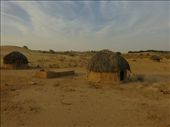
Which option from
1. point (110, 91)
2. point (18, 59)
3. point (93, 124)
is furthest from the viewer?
point (18, 59)

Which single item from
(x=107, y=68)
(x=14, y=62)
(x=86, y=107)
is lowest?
(x=86, y=107)

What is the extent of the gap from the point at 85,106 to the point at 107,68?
347 inches

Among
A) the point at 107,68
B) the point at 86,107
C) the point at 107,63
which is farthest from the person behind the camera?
the point at 107,63

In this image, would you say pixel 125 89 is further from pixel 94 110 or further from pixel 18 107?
pixel 18 107

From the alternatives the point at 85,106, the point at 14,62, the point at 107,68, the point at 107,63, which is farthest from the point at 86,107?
the point at 14,62

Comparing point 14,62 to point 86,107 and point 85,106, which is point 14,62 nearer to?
point 85,106

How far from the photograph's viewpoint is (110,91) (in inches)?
742

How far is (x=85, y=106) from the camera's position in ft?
46.9

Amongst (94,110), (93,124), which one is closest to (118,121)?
(93,124)

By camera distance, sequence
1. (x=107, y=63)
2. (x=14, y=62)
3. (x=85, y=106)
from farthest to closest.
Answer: (x=14, y=62) → (x=107, y=63) → (x=85, y=106)

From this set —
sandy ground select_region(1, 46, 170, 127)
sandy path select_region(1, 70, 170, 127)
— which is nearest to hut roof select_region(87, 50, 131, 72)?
sandy ground select_region(1, 46, 170, 127)

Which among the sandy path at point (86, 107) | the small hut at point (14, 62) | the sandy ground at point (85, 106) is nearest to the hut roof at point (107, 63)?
the sandy ground at point (85, 106)

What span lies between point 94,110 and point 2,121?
14.0ft

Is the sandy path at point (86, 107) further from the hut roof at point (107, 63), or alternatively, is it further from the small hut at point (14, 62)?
the small hut at point (14, 62)
